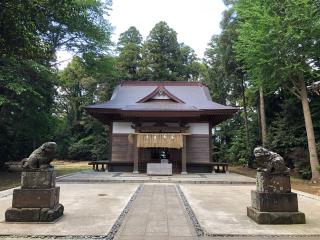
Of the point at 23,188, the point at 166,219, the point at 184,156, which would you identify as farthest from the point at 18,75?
the point at 166,219

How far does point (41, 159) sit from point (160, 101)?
14893mm

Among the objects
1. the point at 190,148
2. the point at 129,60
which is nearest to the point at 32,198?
the point at 190,148

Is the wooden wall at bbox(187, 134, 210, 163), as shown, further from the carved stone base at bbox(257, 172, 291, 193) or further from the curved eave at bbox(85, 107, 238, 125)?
the carved stone base at bbox(257, 172, 291, 193)

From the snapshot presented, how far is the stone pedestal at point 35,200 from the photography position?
6.00m

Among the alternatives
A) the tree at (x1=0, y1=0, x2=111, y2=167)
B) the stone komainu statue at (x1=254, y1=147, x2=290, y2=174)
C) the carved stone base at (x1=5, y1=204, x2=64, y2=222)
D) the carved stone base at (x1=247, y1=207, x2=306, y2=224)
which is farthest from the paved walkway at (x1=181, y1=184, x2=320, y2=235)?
the tree at (x1=0, y1=0, x2=111, y2=167)

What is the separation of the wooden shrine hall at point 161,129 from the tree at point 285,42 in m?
3.45

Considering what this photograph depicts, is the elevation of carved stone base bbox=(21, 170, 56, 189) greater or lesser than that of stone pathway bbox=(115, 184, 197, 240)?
greater

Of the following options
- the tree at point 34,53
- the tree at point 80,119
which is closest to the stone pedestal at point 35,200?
the tree at point 34,53

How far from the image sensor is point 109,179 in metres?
14.3

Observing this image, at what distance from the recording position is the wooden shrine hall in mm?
18281

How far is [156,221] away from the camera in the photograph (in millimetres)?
6117

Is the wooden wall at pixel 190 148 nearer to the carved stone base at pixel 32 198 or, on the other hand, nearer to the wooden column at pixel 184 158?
the wooden column at pixel 184 158

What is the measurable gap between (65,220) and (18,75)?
12780 mm

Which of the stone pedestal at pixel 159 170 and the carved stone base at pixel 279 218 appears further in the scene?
the stone pedestal at pixel 159 170
